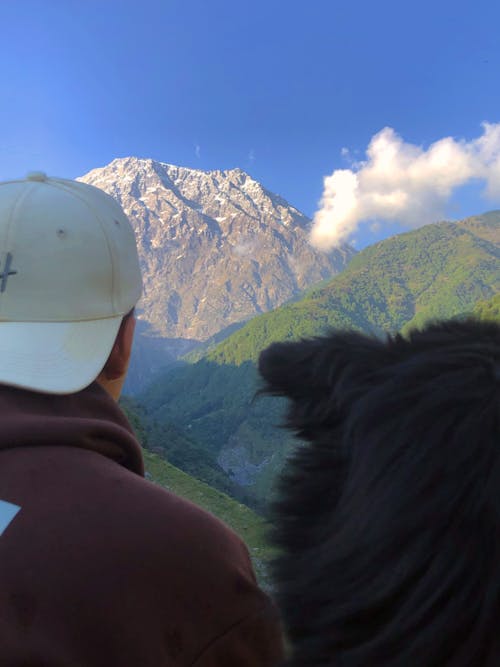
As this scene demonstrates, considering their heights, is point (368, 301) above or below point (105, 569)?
above

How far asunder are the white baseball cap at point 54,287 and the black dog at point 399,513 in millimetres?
662

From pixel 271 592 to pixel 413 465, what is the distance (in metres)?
0.43

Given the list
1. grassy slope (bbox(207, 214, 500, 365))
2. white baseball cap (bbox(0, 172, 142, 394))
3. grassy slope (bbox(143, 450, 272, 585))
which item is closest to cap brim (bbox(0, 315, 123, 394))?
white baseball cap (bbox(0, 172, 142, 394))

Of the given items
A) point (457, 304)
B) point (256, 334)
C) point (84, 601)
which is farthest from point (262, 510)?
point (457, 304)

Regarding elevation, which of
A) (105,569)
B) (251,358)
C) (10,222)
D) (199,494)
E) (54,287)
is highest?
(10,222)

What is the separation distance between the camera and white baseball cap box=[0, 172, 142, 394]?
1302 mm

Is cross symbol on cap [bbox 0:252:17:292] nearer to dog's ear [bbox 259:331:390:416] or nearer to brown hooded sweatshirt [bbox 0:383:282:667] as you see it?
brown hooded sweatshirt [bbox 0:383:282:667]

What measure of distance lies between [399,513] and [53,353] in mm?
944

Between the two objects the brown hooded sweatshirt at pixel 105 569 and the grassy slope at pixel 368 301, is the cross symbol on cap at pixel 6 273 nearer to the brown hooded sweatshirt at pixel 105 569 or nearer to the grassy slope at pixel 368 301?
the brown hooded sweatshirt at pixel 105 569

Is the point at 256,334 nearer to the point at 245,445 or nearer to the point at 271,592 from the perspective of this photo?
the point at 245,445

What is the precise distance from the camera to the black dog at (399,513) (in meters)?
0.77

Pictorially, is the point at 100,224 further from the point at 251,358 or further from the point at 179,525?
the point at 251,358

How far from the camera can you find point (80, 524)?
3.20 feet

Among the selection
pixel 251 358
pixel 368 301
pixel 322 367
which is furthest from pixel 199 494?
pixel 368 301
